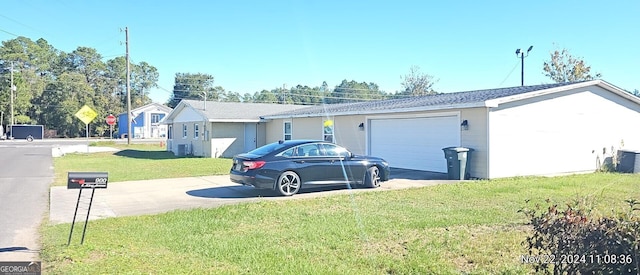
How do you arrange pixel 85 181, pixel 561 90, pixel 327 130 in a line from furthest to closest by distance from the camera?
pixel 327 130 → pixel 561 90 → pixel 85 181

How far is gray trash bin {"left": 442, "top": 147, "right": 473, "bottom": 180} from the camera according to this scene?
13000 millimetres

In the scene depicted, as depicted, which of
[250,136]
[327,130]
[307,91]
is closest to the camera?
[327,130]

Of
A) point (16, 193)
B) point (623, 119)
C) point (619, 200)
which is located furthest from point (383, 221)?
point (623, 119)

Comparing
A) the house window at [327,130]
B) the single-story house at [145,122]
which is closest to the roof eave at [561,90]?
the house window at [327,130]

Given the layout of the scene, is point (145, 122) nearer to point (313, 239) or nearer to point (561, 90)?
point (561, 90)

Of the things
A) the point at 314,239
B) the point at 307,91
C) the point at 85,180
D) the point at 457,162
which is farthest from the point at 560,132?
the point at 307,91

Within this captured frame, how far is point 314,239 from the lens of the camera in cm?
583

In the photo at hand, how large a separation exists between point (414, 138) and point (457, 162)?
9.68 ft

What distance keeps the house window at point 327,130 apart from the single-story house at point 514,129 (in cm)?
233

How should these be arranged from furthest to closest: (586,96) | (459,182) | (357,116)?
1. (357,116)
2. (586,96)
3. (459,182)

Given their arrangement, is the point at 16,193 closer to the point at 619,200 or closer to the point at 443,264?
the point at 443,264

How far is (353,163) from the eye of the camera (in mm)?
11125

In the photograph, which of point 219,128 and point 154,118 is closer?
point 219,128

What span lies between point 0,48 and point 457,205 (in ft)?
261
